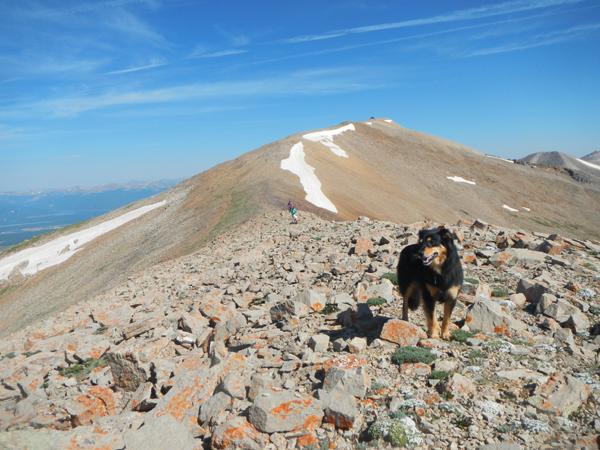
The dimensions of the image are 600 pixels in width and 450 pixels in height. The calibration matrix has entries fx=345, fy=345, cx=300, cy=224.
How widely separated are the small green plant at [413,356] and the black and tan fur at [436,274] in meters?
0.82

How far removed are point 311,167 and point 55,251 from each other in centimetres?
3561

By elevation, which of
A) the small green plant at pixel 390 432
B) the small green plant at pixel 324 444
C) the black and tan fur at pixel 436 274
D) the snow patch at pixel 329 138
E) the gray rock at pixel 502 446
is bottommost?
the small green plant at pixel 324 444

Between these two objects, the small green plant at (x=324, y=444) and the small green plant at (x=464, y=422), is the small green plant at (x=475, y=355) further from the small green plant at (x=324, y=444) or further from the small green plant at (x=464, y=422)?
the small green plant at (x=324, y=444)

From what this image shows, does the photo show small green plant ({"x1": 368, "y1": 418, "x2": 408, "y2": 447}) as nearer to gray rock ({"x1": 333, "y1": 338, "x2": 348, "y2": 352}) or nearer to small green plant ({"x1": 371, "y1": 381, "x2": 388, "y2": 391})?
small green plant ({"x1": 371, "y1": 381, "x2": 388, "y2": 391})

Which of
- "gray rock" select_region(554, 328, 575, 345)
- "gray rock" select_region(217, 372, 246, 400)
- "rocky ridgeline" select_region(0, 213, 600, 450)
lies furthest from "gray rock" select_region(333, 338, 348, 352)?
"gray rock" select_region(554, 328, 575, 345)

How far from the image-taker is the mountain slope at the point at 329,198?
3025cm

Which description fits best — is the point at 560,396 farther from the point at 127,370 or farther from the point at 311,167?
the point at 311,167

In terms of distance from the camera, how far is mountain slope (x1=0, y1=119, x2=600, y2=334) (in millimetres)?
30250

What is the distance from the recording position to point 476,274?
10023 millimetres

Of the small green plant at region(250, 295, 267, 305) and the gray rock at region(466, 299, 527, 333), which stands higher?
the small green plant at region(250, 295, 267, 305)

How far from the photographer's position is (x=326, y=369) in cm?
539

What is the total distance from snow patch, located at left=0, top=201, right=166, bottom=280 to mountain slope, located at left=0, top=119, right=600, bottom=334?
138cm

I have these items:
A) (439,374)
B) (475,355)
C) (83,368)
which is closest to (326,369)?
(439,374)

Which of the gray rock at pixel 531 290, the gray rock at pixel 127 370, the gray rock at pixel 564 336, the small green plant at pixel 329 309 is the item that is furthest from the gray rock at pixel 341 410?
the gray rock at pixel 531 290
